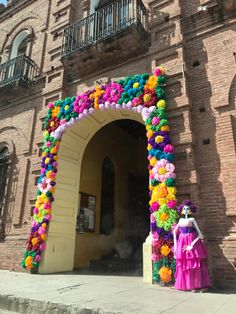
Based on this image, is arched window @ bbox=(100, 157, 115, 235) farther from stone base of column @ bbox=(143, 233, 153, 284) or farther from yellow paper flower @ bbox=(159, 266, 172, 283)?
yellow paper flower @ bbox=(159, 266, 172, 283)

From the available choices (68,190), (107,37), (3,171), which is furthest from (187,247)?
(3,171)

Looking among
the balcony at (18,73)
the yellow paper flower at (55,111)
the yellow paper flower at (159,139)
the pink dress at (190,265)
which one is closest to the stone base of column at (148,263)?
the pink dress at (190,265)

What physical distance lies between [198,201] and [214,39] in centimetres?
420

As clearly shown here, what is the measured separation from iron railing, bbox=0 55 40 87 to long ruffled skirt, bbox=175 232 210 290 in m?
8.54

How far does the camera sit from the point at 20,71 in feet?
38.6

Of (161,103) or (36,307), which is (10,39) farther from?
(36,307)

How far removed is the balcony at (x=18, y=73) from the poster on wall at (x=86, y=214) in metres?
4.76

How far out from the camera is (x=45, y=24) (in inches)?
496

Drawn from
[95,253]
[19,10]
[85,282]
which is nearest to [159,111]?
[85,282]

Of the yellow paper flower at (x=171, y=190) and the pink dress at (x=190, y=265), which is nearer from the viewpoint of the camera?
the pink dress at (x=190, y=265)

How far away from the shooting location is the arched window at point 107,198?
11750 millimetres

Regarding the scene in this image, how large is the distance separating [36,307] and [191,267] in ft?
9.05

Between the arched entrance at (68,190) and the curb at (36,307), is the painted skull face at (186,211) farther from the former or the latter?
the arched entrance at (68,190)

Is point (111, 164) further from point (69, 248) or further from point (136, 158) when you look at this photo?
point (69, 248)
